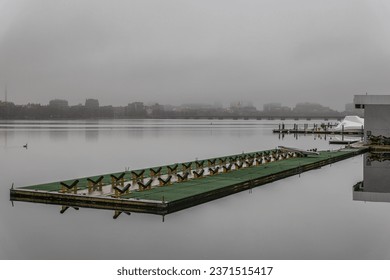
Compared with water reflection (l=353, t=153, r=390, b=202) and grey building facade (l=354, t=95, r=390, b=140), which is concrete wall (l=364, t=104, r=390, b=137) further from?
water reflection (l=353, t=153, r=390, b=202)

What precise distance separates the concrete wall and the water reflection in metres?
4.44

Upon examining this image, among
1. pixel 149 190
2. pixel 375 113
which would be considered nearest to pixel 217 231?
pixel 149 190

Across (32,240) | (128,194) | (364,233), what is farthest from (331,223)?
(32,240)

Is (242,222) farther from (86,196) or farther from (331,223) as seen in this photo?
(86,196)

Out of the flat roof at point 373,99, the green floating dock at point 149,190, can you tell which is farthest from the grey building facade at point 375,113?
the green floating dock at point 149,190

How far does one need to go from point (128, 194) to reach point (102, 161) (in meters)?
25.3

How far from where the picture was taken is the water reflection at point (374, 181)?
71.9ft

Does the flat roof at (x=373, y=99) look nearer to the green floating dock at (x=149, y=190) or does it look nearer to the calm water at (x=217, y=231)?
the green floating dock at (x=149, y=190)

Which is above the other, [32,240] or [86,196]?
[86,196]

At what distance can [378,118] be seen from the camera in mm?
43469

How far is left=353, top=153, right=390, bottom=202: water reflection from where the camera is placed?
71.9 ft

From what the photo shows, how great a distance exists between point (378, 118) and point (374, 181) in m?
17.7

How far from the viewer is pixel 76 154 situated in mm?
48531

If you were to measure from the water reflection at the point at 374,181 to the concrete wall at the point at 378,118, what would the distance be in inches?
175
